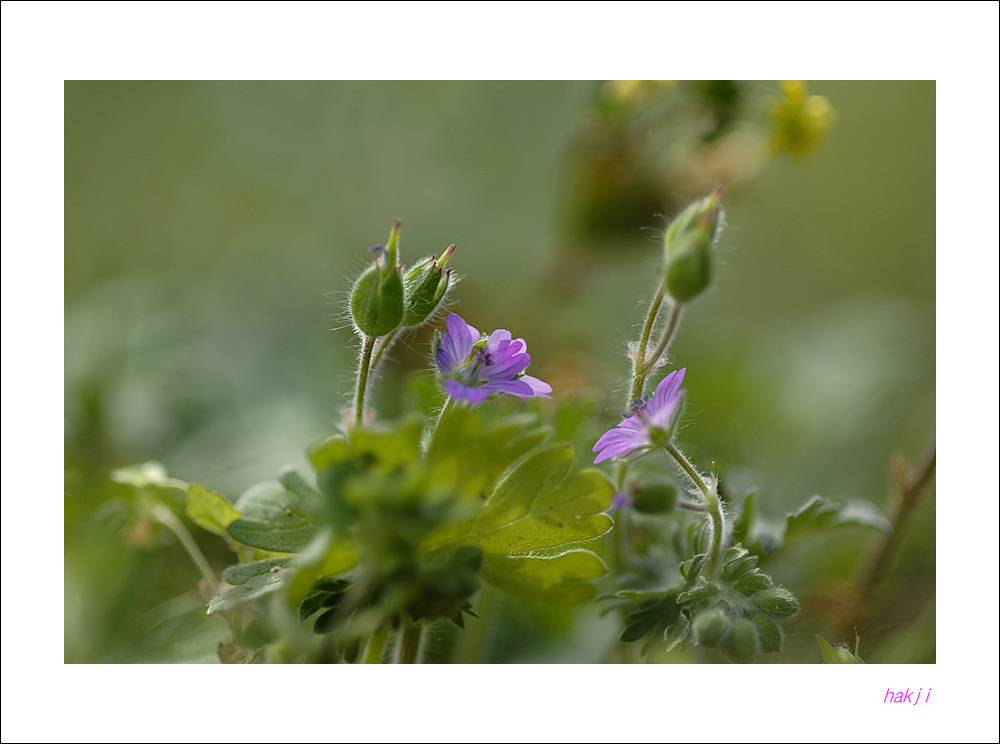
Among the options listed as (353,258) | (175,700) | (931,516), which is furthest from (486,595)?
(353,258)

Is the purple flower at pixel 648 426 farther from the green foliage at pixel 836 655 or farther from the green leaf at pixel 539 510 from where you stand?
the green foliage at pixel 836 655

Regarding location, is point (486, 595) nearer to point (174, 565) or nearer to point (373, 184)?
point (174, 565)

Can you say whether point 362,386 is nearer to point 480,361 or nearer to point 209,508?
point 480,361

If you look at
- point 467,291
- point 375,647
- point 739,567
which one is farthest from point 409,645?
point 467,291

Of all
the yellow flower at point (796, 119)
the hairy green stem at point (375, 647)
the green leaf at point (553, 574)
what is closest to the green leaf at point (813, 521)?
the green leaf at point (553, 574)

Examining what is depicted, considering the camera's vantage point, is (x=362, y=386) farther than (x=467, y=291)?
No
